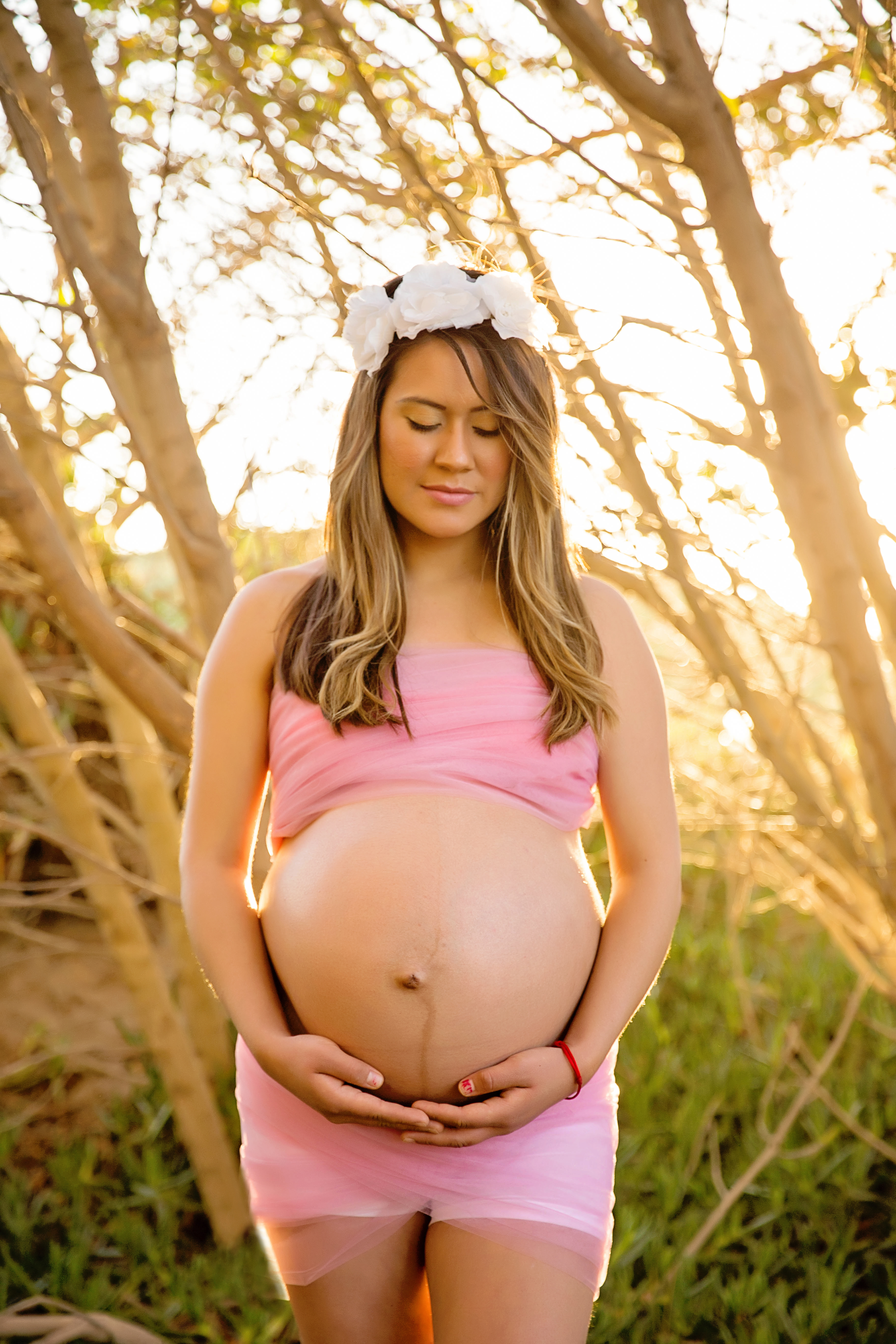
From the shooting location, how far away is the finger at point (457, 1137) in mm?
1365

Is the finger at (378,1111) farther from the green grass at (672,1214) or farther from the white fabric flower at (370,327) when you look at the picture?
the green grass at (672,1214)

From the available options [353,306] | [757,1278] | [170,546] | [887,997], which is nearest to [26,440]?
[170,546]

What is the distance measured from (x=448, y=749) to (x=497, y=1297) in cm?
71

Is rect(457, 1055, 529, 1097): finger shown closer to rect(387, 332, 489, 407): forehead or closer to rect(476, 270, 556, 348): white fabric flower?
rect(387, 332, 489, 407): forehead

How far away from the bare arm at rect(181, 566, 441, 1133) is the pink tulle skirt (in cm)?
16

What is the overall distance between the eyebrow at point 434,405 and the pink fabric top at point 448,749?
1.21 feet

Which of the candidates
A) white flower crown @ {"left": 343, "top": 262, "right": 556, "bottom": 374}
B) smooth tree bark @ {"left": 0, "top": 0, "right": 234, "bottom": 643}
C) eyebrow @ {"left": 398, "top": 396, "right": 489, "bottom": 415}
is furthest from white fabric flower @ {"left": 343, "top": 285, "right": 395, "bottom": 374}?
smooth tree bark @ {"left": 0, "top": 0, "right": 234, "bottom": 643}

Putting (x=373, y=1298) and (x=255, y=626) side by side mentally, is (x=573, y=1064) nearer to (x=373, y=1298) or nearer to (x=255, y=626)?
(x=373, y=1298)

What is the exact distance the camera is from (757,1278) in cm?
284

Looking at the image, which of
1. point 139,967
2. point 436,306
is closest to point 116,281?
point 436,306

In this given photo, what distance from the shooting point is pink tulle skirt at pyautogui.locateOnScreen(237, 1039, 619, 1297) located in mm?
1416

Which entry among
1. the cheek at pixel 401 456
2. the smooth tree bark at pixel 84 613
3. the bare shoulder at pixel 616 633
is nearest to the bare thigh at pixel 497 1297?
the bare shoulder at pixel 616 633

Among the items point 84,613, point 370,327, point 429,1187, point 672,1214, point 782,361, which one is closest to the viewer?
point 429,1187

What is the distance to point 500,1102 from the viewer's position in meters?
1.37
